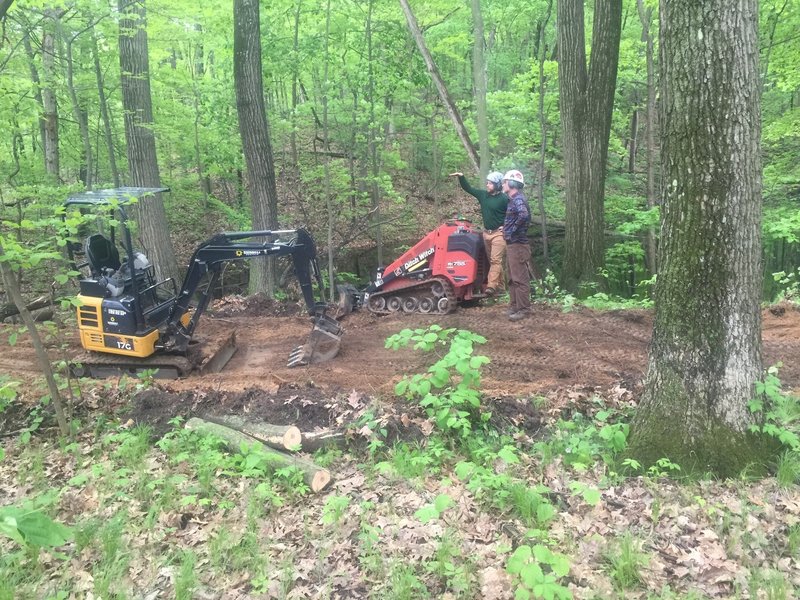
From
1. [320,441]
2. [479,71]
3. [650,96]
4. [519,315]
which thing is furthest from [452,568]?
[650,96]

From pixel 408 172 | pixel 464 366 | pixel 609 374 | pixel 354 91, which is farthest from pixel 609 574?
pixel 408 172

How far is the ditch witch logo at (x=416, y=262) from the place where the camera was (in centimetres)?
909

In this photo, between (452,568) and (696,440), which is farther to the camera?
(696,440)

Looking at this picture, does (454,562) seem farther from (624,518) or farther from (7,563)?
(7,563)

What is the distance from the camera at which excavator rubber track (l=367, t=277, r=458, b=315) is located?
8.94 meters

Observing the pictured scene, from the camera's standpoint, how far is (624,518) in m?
3.41

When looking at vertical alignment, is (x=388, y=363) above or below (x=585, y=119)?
below

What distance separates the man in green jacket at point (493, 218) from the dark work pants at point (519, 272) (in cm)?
61

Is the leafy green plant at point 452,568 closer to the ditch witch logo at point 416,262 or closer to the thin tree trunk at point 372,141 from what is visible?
the ditch witch logo at point 416,262

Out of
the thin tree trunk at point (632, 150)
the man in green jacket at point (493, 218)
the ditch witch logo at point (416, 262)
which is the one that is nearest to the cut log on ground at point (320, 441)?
the ditch witch logo at point (416, 262)

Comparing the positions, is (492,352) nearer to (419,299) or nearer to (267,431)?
(419,299)

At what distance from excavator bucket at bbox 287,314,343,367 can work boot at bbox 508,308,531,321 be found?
103 inches

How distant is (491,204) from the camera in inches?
346

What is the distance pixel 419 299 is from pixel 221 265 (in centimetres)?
334
